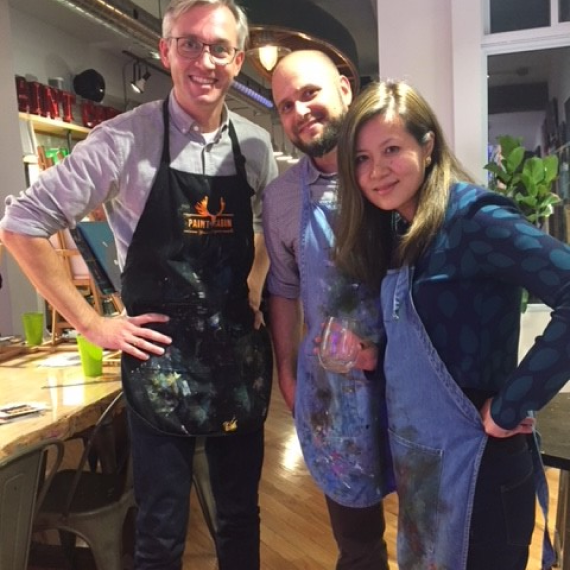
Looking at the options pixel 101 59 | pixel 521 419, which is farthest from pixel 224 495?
pixel 101 59

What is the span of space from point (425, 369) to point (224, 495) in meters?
0.80

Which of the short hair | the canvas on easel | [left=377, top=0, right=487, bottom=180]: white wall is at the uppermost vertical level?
[left=377, top=0, right=487, bottom=180]: white wall

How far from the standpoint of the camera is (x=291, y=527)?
9.17 ft

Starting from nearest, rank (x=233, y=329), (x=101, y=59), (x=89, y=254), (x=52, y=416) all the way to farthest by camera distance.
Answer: (x=233, y=329) → (x=52, y=416) → (x=89, y=254) → (x=101, y=59)

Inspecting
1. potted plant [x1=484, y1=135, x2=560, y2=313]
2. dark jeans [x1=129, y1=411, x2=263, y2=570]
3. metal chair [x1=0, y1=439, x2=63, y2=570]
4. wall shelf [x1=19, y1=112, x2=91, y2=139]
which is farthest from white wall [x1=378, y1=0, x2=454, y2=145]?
wall shelf [x1=19, y1=112, x2=91, y2=139]

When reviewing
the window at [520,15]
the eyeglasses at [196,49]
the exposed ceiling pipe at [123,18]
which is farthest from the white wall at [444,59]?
the eyeglasses at [196,49]

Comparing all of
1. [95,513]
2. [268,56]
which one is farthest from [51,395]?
[268,56]

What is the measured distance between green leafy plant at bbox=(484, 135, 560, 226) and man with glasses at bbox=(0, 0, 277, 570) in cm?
239

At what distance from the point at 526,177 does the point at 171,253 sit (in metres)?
2.65

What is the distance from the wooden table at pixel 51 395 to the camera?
5.82 feet

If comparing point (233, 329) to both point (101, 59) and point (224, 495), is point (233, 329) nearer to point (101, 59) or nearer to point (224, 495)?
point (224, 495)

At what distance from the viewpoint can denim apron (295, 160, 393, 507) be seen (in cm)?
141

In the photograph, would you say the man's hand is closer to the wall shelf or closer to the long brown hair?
the long brown hair

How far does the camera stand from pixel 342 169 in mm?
1284
